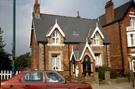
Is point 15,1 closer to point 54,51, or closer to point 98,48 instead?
point 54,51

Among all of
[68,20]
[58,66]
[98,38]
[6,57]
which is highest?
[68,20]

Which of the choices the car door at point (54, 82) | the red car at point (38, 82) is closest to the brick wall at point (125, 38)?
the red car at point (38, 82)

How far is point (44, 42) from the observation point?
18.3 metres

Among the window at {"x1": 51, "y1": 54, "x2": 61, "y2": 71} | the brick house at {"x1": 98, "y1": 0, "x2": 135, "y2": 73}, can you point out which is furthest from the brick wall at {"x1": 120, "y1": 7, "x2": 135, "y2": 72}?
the window at {"x1": 51, "y1": 54, "x2": 61, "y2": 71}

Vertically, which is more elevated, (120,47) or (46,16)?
(46,16)

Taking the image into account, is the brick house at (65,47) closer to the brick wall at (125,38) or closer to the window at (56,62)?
the window at (56,62)

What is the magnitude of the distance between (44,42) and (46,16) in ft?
18.6

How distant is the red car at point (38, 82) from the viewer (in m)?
6.43

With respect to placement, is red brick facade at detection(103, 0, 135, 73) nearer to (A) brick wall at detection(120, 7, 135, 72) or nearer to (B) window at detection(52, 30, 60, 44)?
(A) brick wall at detection(120, 7, 135, 72)

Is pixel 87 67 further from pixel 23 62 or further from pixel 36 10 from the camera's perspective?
pixel 23 62

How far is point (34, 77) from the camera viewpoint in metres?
6.84

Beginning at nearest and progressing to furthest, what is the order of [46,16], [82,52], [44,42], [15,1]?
[15,1], [82,52], [44,42], [46,16]

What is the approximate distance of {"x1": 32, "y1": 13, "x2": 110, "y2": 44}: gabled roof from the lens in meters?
19.5

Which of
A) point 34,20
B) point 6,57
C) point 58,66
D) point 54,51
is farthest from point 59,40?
point 6,57
